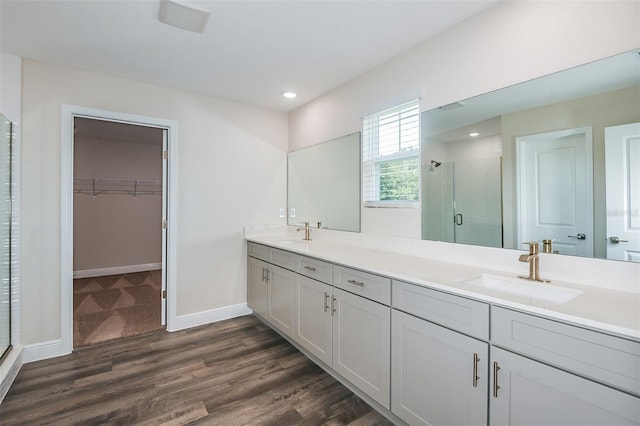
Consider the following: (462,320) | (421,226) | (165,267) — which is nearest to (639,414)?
(462,320)

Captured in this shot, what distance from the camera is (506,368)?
1.27 m

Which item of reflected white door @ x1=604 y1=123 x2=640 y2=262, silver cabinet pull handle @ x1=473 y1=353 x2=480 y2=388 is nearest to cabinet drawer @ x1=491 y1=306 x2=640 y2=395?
silver cabinet pull handle @ x1=473 y1=353 x2=480 y2=388

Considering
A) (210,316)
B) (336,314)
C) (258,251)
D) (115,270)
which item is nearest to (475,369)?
(336,314)

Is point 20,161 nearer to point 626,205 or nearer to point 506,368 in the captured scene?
point 506,368

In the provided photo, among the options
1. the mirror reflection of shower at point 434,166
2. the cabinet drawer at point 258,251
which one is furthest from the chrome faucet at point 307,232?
the mirror reflection of shower at point 434,166

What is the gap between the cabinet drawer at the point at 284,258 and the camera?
2637mm

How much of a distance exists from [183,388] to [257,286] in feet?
4.13

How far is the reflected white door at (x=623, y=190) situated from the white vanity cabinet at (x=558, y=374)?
23.8 inches

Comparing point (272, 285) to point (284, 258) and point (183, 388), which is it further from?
point (183, 388)

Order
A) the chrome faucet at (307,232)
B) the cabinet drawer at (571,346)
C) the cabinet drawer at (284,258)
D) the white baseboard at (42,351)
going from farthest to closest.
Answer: the chrome faucet at (307,232)
the cabinet drawer at (284,258)
the white baseboard at (42,351)
the cabinet drawer at (571,346)

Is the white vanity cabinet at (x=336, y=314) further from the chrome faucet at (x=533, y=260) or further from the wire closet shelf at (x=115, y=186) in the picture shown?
the wire closet shelf at (x=115, y=186)

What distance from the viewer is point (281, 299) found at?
2.85m

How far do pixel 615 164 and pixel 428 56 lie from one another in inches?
52.3

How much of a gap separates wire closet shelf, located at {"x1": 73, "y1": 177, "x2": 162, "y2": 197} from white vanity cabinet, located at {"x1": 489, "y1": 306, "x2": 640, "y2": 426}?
597 centimetres
